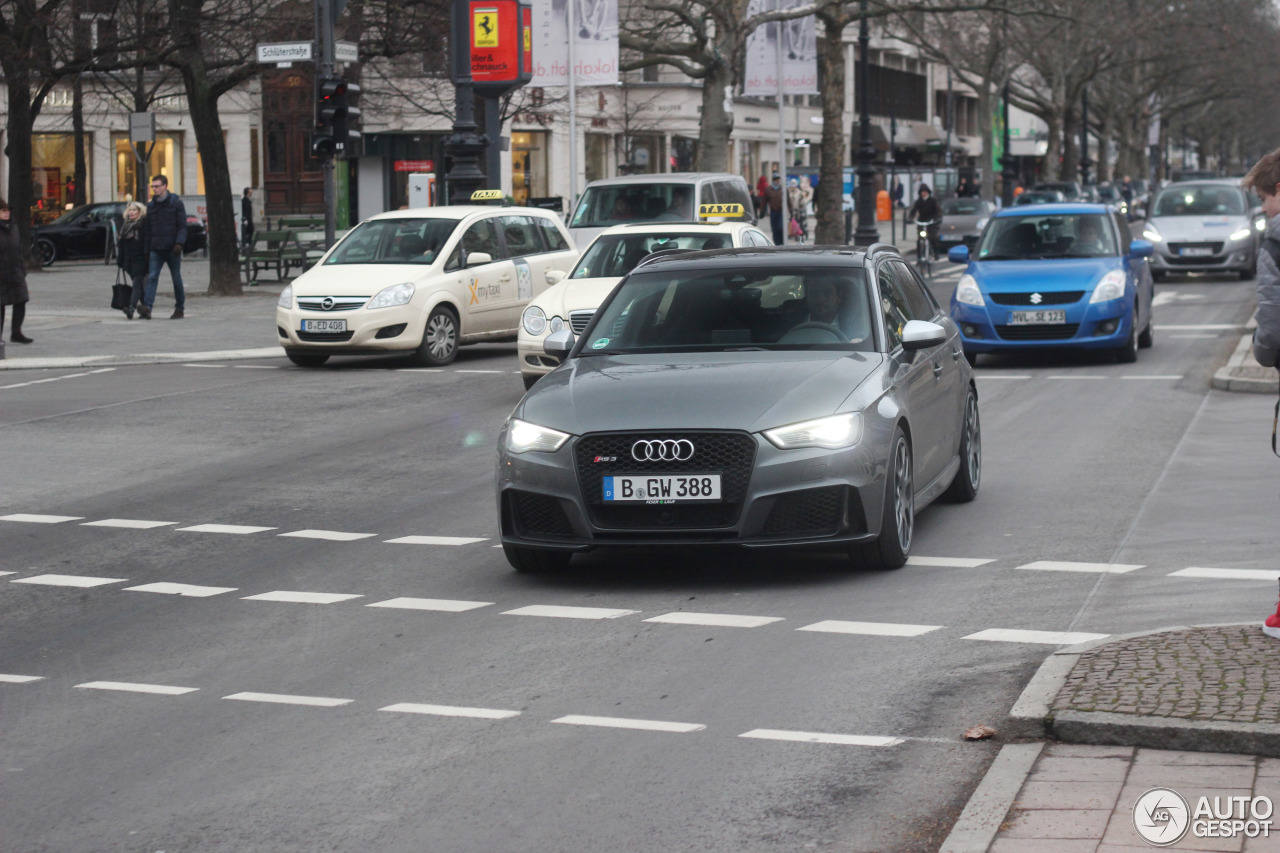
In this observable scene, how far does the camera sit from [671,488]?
792cm

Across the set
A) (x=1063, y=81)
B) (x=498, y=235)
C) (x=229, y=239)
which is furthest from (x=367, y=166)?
(x=498, y=235)

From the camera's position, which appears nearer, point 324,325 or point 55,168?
point 324,325

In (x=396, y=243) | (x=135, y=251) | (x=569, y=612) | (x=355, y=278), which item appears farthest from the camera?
(x=135, y=251)

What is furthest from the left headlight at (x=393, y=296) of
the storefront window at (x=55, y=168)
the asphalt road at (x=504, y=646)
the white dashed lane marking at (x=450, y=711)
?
the storefront window at (x=55, y=168)

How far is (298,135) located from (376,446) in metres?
53.4

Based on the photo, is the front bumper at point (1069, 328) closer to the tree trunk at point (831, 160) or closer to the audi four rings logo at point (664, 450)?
the audi four rings logo at point (664, 450)

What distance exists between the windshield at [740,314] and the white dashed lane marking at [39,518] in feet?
10.9

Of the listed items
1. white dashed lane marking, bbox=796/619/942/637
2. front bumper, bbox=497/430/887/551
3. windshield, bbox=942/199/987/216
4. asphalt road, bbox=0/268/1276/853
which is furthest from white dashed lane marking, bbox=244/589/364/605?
windshield, bbox=942/199/987/216

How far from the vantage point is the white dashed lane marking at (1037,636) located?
6.98m

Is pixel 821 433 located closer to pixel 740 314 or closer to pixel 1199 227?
pixel 740 314

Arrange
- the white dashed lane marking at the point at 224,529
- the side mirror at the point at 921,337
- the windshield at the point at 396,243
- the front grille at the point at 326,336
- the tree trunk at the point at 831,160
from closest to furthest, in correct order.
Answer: the side mirror at the point at 921,337 < the white dashed lane marking at the point at 224,529 < the front grille at the point at 326,336 < the windshield at the point at 396,243 < the tree trunk at the point at 831,160

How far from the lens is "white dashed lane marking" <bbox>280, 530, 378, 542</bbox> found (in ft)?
32.2

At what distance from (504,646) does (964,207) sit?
45.9 metres

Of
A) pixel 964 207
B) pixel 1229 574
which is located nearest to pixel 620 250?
pixel 1229 574
